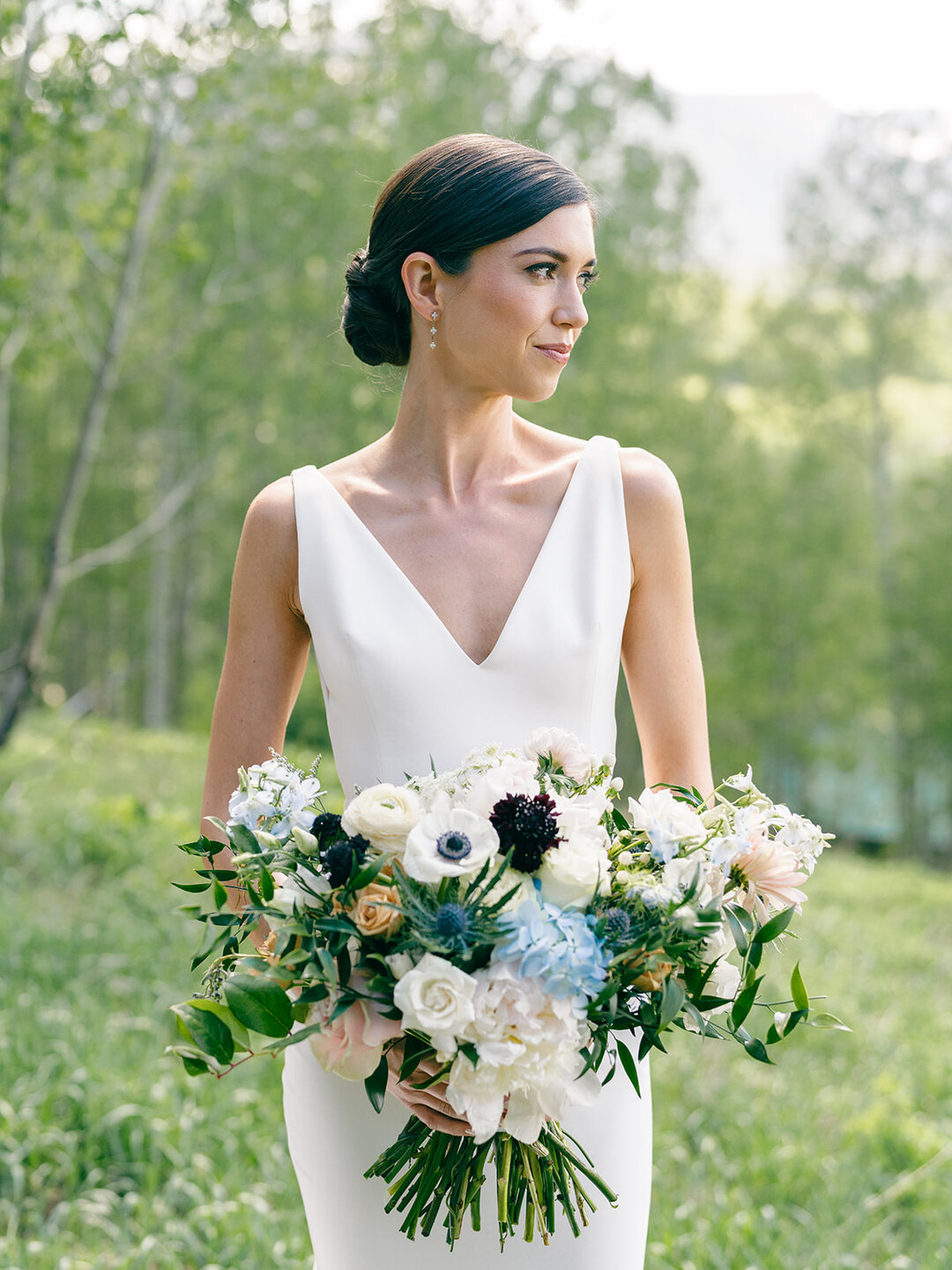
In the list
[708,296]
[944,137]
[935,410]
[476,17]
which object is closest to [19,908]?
[476,17]

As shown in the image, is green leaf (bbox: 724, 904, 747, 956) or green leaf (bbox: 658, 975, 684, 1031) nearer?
green leaf (bbox: 658, 975, 684, 1031)

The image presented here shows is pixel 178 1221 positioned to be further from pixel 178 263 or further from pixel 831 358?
pixel 831 358

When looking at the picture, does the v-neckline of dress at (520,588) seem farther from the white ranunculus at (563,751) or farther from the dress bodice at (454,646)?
the white ranunculus at (563,751)

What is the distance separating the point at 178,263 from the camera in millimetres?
7094

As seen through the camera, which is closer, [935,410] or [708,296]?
[708,296]

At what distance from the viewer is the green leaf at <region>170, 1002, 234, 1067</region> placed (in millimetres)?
1597

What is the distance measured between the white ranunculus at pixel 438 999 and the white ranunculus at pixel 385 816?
0.18 metres

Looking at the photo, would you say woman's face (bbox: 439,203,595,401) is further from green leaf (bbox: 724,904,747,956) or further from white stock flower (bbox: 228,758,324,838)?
green leaf (bbox: 724,904,747,956)

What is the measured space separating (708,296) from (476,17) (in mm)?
6005

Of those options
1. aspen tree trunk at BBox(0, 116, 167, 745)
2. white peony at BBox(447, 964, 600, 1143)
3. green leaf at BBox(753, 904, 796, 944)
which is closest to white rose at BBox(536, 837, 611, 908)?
white peony at BBox(447, 964, 600, 1143)

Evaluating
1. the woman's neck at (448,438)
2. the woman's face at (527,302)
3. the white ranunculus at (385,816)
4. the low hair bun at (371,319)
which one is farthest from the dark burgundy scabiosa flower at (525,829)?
the low hair bun at (371,319)

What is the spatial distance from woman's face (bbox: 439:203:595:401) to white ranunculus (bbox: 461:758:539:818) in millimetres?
745

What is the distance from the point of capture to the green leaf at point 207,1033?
160 centimetres

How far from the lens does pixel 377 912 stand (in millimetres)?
1563
